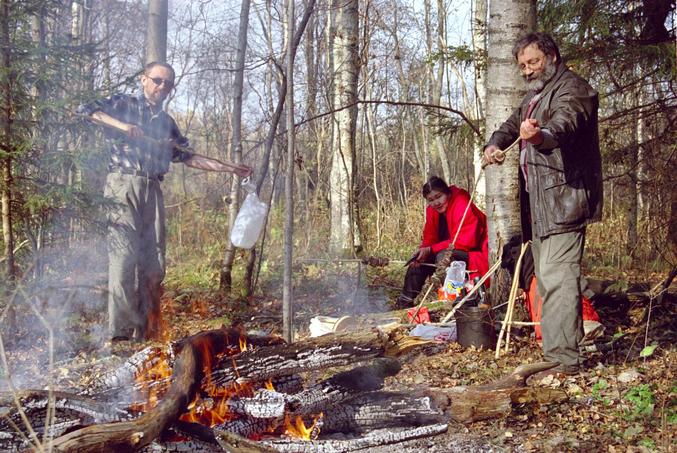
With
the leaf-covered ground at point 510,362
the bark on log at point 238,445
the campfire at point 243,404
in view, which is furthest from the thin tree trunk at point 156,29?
the bark on log at point 238,445

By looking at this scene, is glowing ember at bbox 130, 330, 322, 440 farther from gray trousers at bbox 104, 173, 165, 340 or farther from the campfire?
gray trousers at bbox 104, 173, 165, 340

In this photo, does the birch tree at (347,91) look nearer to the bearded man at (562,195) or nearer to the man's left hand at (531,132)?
the bearded man at (562,195)

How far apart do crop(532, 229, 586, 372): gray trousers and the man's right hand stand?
25.7 inches

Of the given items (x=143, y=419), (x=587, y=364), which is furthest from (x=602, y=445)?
(x=143, y=419)

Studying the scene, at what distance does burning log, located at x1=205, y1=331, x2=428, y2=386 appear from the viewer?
12.1 feet

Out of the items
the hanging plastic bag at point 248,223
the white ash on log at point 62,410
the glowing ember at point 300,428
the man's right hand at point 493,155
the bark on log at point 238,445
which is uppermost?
the man's right hand at point 493,155

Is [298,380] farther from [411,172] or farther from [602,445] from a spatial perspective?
[411,172]

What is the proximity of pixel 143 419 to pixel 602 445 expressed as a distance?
232 centimetres

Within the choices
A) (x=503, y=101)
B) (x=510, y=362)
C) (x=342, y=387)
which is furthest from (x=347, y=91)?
(x=342, y=387)

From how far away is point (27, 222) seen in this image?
→ 552cm

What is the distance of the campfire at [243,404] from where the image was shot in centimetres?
286

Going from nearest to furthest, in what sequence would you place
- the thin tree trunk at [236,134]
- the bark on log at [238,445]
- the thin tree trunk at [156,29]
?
the bark on log at [238,445] → the thin tree trunk at [156,29] → the thin tree trunk at [236,134]

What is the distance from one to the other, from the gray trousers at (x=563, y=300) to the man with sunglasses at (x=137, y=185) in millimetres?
2613

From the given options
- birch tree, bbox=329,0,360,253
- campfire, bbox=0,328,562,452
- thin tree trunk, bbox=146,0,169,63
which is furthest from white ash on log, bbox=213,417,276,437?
birch tree, bbox=329,0,360,253
